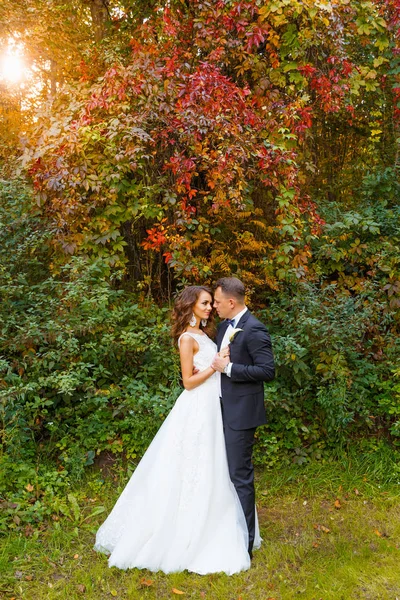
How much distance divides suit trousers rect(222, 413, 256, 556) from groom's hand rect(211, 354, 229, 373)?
44 cm

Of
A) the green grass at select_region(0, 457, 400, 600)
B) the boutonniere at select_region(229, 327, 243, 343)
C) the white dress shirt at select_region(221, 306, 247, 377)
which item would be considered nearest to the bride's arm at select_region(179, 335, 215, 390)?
the white dress shirt at select_region(221, 306, 247, 377)

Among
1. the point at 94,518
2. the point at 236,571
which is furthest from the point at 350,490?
the point at 94,518

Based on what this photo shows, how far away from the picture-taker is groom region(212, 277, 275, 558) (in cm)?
377

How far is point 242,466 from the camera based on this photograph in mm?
3857

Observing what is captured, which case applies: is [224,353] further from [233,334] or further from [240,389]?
[240,389]

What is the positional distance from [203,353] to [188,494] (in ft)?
3.35

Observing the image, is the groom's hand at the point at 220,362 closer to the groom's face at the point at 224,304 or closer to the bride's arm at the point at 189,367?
the bride's arm at the point at 189,367

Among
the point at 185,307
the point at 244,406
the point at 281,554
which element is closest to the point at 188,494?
the point at 244,406

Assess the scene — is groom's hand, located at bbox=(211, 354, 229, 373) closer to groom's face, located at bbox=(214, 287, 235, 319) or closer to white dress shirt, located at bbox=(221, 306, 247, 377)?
white dress shirt, located at bbox=(221, 306, 247, 377)

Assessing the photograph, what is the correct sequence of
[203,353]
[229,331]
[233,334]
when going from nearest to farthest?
[233,334] < [229,331] < [203,353]

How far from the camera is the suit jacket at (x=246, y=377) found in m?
3.71

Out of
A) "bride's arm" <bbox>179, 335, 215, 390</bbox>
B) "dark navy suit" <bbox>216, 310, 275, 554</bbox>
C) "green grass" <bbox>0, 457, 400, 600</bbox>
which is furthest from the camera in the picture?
"bride's arm" <bbox>179, 335, 215, 390</bbox>

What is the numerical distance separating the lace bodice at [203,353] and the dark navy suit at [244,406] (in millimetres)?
219

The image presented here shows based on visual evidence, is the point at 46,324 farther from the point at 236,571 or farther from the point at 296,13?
the point at 296,13
